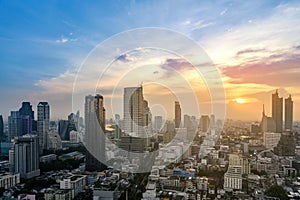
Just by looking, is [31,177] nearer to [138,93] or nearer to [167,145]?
[167,145]

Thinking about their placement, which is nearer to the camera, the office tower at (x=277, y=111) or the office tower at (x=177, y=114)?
the office tower at (x=177, y=114)

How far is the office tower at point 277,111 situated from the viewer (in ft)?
11.5

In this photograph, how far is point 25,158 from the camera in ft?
15.3

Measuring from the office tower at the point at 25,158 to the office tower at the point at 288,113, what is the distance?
4098 millimetres

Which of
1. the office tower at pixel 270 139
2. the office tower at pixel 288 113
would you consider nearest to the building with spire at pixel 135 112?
the office tower at pixel 288 113

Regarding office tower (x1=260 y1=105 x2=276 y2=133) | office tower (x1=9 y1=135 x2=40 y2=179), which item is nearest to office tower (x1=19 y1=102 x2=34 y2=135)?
office tower (x1=9 y1=135 x2=40 y2=179)

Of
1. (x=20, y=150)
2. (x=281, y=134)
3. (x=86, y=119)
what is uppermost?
(x=86, y=119)

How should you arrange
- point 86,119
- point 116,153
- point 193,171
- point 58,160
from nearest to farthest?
point 86,119, point 116,153, point 193,171, point 58,160

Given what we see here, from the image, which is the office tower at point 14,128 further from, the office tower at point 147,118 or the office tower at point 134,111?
the office tower at point 147,118

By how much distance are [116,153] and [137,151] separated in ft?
0.92

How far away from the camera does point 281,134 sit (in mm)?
4516

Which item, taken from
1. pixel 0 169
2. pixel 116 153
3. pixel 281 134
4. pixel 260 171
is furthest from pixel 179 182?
pixel 0 169

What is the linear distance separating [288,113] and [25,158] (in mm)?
4329

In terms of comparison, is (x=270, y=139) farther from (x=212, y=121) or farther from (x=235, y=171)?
(x=212, y=121)
